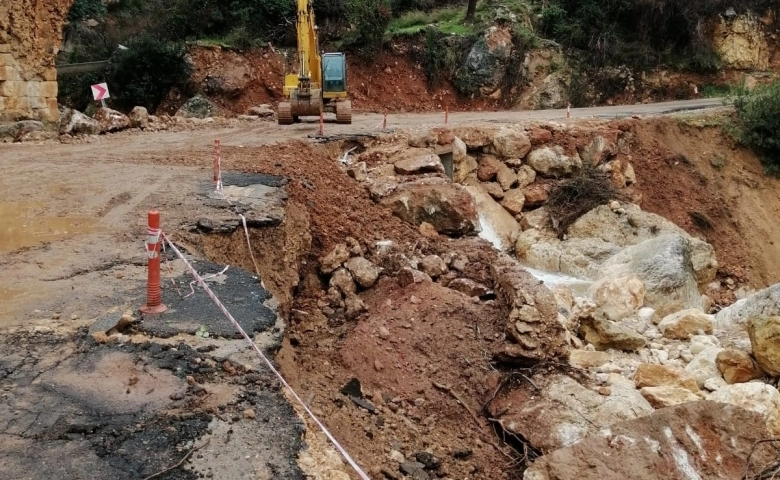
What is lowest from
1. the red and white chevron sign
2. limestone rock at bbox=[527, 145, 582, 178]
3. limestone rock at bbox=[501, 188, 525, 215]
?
limestone rock at bbox=[501, 188, 525, 215]

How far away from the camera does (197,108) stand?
862 inches

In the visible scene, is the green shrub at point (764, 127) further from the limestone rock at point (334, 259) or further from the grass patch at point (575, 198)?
the limestone rock at point (334, 259)

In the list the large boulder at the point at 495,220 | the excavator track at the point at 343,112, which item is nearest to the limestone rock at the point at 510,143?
the large boulder at the point at 495,220

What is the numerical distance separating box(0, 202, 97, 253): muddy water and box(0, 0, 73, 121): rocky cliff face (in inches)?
286

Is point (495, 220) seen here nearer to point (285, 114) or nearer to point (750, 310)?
point (285, 114)

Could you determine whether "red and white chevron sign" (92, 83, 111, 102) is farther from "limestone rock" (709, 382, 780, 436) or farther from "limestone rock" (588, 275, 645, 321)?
"limestone rock" (709, 382, 780, 436)

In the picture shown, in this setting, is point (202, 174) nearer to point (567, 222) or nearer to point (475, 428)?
point (475, 428)

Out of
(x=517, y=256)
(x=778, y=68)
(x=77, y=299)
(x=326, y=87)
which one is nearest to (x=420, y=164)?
(x=517, y=256)

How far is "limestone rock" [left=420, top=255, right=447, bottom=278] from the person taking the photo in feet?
28.9

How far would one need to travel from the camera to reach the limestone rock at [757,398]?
230 inches

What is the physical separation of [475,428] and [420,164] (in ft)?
20.0

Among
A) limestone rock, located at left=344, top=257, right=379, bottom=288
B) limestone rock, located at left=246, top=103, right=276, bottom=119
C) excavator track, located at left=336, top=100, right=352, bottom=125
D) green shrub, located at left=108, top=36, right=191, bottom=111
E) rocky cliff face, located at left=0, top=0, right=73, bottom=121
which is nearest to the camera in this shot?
limestone rock, located at left=344, top=257, right=379, bottom=288

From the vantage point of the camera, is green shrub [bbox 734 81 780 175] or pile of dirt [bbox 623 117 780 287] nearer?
pile of dirt [bbox 623 117 780 287]

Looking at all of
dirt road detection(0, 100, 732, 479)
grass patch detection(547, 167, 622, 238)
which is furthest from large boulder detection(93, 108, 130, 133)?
grass patch detection(547, 167, 622, 238)
